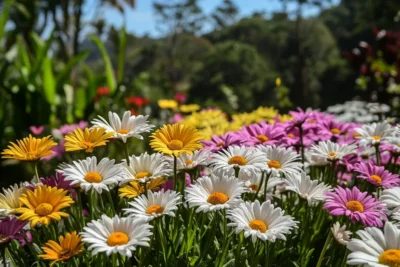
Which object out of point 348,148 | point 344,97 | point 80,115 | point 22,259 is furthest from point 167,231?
point 344,97

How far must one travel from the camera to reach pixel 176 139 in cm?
127

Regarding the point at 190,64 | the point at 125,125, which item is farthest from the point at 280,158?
the point at 190,64

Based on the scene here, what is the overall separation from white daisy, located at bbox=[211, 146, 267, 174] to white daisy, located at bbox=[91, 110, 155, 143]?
21cm

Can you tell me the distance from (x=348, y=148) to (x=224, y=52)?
24473 mm

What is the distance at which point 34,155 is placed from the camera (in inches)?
48.3

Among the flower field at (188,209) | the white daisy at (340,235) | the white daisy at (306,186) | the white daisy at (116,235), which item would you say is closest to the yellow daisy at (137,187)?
the flower field at (188,209)

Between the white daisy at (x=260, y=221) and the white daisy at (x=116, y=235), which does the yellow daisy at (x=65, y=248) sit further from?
the white daisy at (x=260, y=221)

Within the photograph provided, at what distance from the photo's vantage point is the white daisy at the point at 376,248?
0.90 m

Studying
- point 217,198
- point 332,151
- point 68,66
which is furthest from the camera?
point 68,66

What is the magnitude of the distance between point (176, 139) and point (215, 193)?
198 millimetres

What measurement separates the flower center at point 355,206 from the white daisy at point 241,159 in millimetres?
227

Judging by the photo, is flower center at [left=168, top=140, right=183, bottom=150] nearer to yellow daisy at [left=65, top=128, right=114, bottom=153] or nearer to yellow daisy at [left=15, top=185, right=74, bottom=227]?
yellow daisy at [left=65, top=128, right=114, bottom=153]

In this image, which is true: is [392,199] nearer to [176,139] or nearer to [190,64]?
[176,139]

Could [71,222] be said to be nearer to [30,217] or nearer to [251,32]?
[30,217]
